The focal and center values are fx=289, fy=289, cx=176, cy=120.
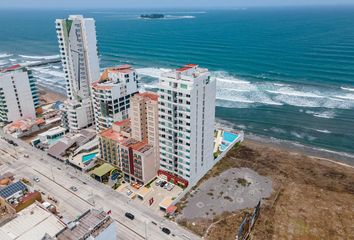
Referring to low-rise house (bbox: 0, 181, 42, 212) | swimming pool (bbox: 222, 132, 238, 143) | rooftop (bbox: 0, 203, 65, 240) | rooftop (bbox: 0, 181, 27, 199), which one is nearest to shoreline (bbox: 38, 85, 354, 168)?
swimming pool (bbox: 222, 132, 238, 143)

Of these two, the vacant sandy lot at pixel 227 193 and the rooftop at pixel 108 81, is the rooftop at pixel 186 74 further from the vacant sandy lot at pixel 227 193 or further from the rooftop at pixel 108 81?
the vacant sandy lot at pixel 227 193

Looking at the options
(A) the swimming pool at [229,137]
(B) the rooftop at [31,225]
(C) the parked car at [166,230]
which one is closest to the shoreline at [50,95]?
(A) the swimming pool at [229,137]

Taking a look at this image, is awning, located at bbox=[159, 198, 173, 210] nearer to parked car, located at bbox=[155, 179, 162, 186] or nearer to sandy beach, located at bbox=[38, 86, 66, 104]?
parked car, located at bbox=[155, 179, 162, 186]

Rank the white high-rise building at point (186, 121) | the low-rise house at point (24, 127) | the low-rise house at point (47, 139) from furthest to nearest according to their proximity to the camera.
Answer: the low-rise house at point (24, 127) < the low-rise house at point (47, 139) < the white high-rise building at point (186, 121)

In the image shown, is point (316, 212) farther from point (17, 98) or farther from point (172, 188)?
point (17, 98)

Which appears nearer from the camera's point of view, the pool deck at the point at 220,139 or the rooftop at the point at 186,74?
the rooftop at the point at 186,74

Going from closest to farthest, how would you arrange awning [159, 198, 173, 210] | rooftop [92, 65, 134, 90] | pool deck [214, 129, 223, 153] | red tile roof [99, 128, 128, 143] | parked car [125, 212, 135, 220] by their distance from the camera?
parked car [125, 212, 135, 220] < awning [159, 198, 173, 210] < red tile roof [99, 128, 128, 143] < rooftop [92, 65, 134, 90] < pool deck [214, 129, 223, 153]
